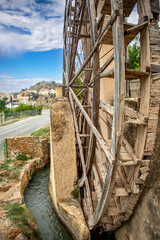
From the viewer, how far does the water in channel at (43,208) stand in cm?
480

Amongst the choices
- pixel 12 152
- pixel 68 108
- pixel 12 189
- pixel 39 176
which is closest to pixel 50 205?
pixel 12 189

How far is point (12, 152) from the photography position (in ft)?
30.9

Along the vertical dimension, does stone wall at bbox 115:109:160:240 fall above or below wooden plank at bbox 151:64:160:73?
below

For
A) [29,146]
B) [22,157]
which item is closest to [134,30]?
[22,157]

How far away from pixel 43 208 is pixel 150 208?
451 cm

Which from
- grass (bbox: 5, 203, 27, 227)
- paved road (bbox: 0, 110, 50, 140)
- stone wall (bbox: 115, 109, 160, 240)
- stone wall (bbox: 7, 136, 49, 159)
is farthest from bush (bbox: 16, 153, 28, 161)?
stone wall (bbox: 115, 109, 160, 240)

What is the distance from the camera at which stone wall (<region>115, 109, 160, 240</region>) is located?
2648 millimetres

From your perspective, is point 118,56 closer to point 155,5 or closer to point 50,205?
point 155,5

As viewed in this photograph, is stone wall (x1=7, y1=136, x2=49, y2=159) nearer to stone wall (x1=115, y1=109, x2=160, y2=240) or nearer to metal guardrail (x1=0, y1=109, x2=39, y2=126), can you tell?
stone wall (x1=115, y1=109, x2=160, y2=240)

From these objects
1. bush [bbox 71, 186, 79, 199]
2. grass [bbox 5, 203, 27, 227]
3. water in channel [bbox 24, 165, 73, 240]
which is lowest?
water in channel [bbox 24, 165, 73, 240]

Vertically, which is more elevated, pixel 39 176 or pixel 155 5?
pixel 155 5

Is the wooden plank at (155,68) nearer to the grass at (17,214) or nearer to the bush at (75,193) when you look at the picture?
the bush at (75,193)

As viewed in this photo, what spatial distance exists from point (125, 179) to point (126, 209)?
0.55 m

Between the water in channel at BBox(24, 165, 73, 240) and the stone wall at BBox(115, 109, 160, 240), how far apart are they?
2.38 m
